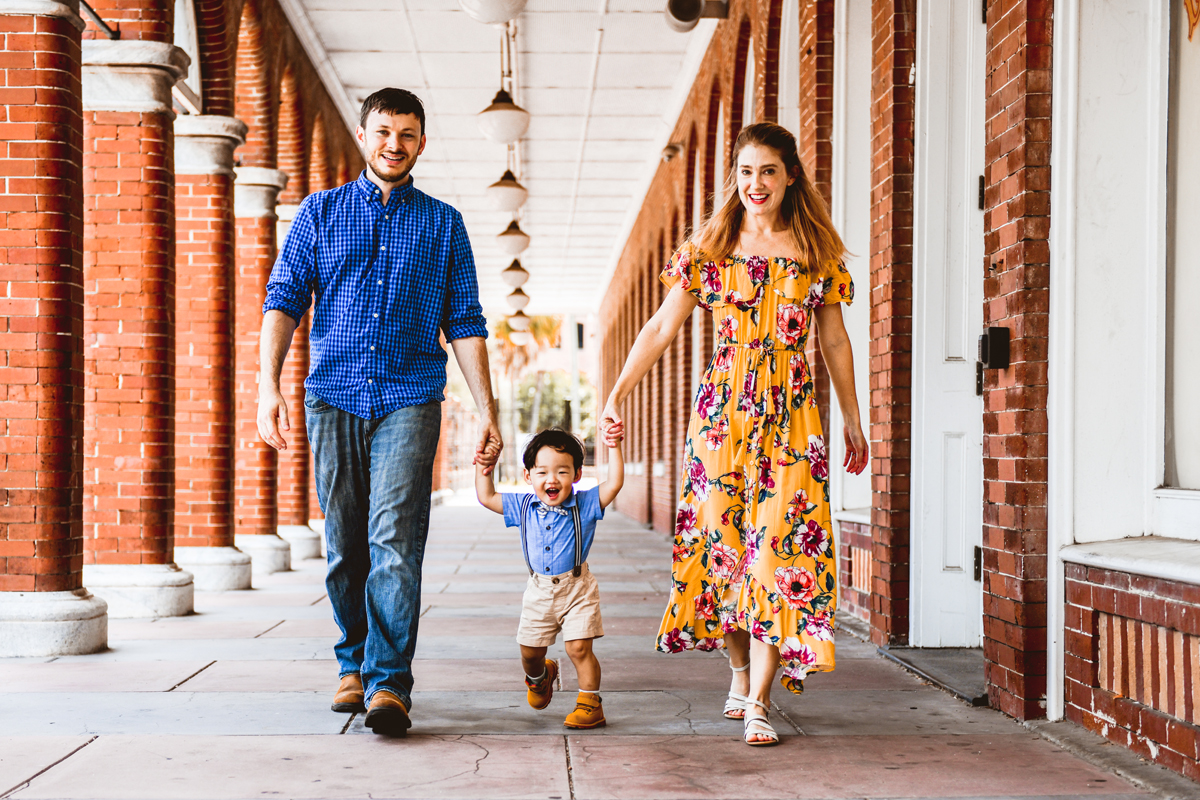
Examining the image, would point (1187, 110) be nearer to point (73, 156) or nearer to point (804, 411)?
point (804, 411)

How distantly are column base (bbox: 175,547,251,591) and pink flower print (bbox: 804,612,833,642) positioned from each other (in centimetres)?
586

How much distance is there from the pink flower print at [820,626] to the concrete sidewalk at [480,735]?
0.33 meters

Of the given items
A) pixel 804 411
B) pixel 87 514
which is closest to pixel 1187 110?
pixel 804 411

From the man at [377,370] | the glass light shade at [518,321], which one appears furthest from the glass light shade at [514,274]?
the man at [377,370]

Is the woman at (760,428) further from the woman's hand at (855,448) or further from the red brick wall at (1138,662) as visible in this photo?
the red brick wall at (1138,662)

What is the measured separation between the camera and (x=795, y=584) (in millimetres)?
3645

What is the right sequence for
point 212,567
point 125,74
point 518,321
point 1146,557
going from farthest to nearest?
1. point 518,321
2. point 212,567
3. point 125,74
4. point 1146,557

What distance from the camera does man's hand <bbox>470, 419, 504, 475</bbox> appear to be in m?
3.75

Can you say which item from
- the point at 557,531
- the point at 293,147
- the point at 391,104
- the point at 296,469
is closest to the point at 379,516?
the point at 557,531

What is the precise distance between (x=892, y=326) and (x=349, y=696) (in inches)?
114

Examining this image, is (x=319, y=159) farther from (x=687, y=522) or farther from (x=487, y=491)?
(x=687, y=522)

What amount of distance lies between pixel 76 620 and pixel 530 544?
9.02 feet

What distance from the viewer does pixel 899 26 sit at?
18.4 feet

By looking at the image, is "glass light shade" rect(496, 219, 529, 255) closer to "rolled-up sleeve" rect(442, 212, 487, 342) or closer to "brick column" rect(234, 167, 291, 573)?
"brick column" rect(234, 167, 291, 573)
